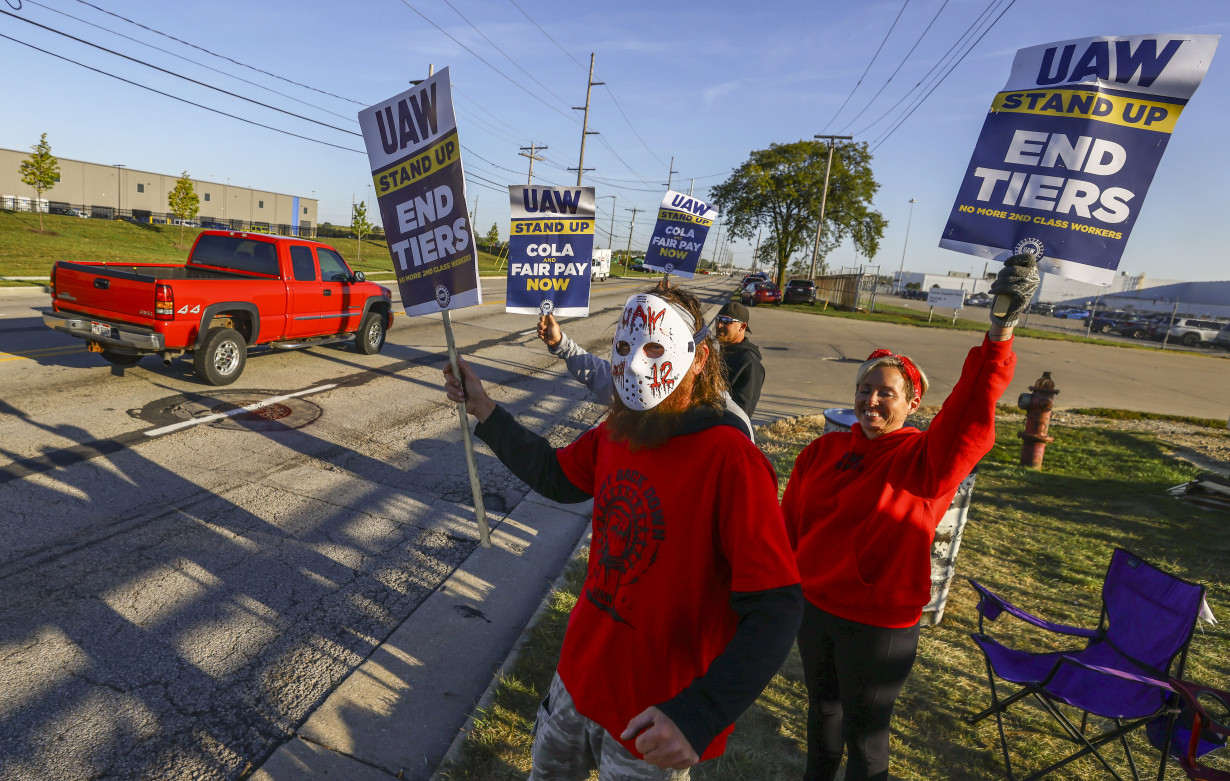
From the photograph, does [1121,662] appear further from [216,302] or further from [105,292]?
[105,292]

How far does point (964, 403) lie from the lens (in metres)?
2.22

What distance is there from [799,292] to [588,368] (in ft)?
127

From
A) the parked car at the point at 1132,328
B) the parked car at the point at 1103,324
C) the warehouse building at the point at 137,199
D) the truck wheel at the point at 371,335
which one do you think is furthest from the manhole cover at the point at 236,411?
the warehouse building at the point at 137,199

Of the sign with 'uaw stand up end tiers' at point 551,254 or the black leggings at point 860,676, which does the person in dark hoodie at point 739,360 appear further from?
the sign with 'uaw stand up end tiers' at point 551,254

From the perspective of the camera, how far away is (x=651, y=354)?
5.79 ft

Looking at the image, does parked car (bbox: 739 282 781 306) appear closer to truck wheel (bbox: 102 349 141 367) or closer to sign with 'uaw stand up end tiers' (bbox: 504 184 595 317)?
sign with 'uaw stand up end tiers' (bbox: 504 184 595 317)

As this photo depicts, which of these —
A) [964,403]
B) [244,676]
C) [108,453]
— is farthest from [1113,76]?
[108,453]

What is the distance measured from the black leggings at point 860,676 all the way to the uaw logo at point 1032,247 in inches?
60.8

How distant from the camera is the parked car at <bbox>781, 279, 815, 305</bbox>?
40.8 metres

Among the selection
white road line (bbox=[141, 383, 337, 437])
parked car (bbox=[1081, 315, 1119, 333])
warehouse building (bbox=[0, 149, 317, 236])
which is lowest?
white road line (bbox=[141, 383, 337, 437])

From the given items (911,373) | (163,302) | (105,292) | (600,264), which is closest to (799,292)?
(600,264)

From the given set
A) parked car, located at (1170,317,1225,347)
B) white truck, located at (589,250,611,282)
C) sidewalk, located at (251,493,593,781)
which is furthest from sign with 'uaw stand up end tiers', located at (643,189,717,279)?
white truck, located at (589,250,611,282)

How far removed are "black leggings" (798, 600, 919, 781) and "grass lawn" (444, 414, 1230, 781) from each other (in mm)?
589

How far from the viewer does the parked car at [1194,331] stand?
3462 centimetres
